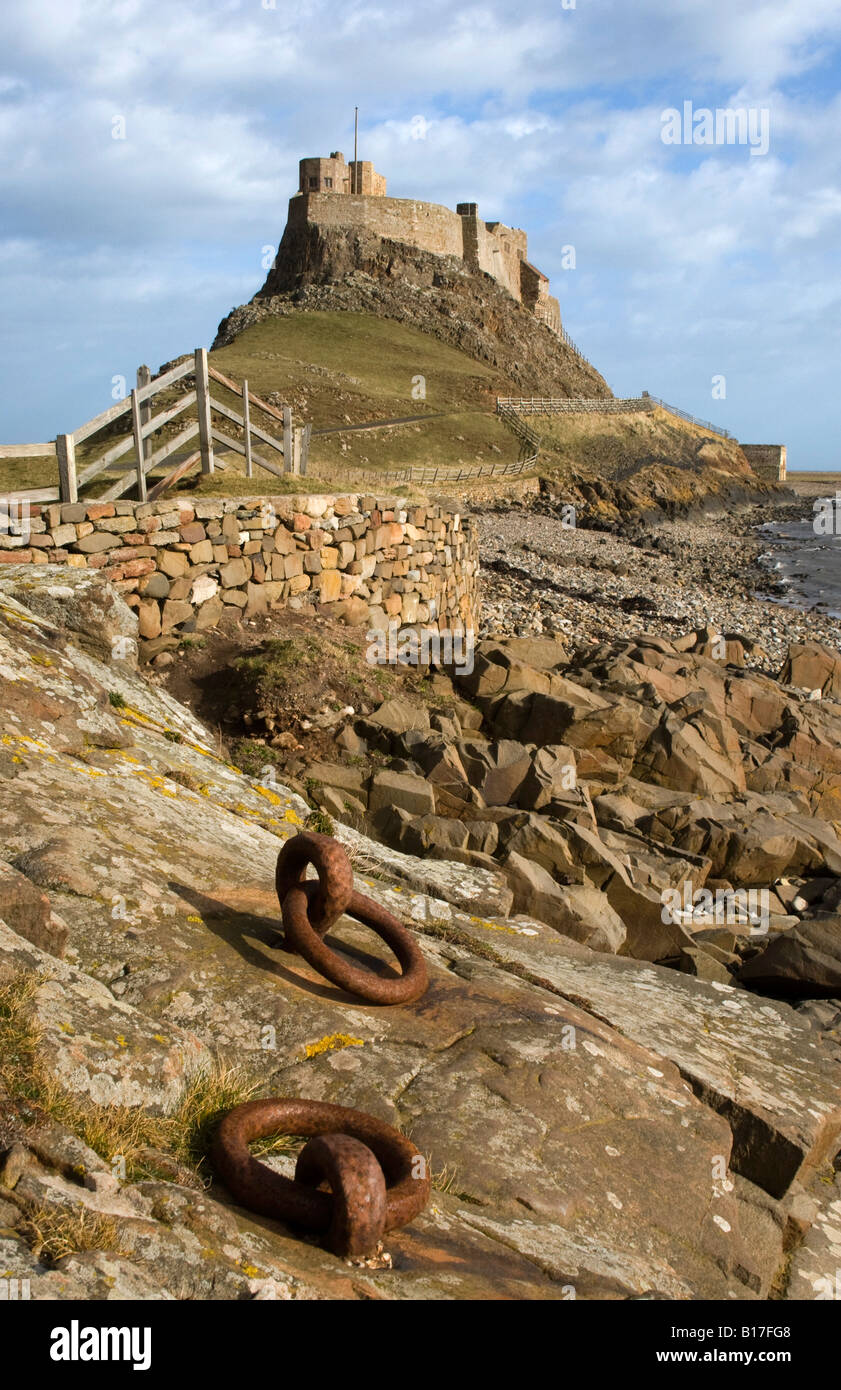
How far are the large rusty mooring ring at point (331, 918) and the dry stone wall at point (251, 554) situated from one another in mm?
7848

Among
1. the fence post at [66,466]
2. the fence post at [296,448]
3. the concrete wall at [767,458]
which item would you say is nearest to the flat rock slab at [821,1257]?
the fence post at [66,466]

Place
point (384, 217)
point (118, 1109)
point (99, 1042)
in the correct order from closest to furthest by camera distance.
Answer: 1. point (118, 1109)
2. point (99, 1042)
3. point (384, 217)

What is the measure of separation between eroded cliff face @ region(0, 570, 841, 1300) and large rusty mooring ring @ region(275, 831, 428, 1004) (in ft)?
0.43

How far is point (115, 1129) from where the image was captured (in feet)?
10.5

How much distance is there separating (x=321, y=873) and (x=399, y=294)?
7894cm

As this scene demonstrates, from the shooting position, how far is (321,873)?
14.5ft

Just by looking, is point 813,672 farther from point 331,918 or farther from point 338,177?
point 338,177

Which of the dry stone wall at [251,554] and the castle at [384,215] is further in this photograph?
the castle at [384,215]

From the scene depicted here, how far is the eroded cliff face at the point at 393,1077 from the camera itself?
9.48ft

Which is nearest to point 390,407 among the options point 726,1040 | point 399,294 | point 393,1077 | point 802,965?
point 399,294

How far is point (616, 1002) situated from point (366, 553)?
33.9ft

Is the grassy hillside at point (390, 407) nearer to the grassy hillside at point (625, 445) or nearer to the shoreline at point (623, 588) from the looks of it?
the grassy hillside at point (625, 445)
